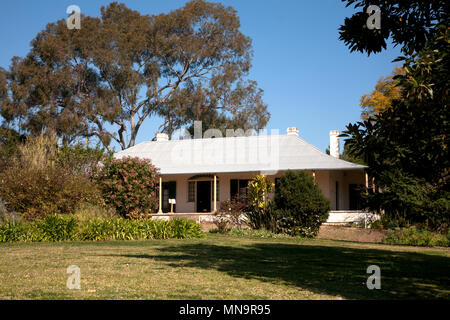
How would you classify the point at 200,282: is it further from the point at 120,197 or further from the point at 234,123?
the point at 234,123

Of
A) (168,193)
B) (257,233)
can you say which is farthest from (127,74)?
(257,233)

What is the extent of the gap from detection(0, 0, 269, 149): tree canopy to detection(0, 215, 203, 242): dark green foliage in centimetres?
2213

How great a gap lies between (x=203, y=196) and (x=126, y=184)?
283 inches

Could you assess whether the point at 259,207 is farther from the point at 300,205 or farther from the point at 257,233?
the point at 300,205

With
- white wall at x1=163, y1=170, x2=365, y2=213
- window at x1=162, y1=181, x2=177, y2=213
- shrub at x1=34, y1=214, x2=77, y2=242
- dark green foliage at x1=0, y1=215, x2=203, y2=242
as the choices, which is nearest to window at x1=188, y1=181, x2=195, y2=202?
white wall at x1=163, y1=170, x2=365, y2=213

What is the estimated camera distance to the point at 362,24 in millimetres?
7691

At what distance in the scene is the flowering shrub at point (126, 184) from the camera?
74.7 ft

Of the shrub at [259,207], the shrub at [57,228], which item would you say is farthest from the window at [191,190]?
the shrub at [57,228]

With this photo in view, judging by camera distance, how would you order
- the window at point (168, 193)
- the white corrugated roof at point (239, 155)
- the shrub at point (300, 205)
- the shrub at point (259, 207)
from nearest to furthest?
the shrub at point (300, 205) → the shrub at point (259, 207) → the white corrugated roof at point (239, 155) → the window at point (168, 193)

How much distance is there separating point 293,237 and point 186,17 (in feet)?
85.8

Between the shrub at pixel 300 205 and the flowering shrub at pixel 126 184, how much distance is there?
7.07m

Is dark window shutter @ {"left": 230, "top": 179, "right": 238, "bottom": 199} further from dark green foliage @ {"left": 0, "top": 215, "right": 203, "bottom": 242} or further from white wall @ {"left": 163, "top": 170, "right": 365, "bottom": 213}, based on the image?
dark green foliage @ {"left": 0, "top": 215, "right": 203, "bottom": 242}

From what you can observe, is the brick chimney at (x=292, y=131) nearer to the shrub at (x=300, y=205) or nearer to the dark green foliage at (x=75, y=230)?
the shrub at (x=300, y=205)

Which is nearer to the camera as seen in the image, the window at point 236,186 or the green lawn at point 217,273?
the green lawn at point 217,273
